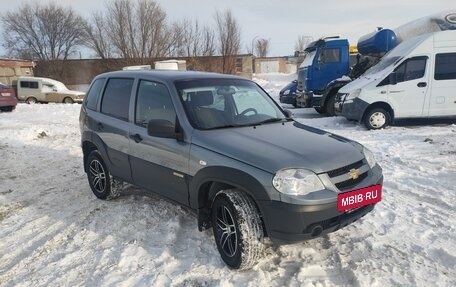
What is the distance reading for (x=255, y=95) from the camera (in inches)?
186

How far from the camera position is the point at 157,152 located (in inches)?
164

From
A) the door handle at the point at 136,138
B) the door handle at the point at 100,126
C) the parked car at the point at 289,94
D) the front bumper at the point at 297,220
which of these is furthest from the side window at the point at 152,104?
the parked car at the point at 289,94

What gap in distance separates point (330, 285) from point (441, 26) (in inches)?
406

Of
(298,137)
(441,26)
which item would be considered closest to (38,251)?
(298,137)

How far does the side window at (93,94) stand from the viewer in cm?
551

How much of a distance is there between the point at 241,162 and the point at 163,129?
935 millimetres

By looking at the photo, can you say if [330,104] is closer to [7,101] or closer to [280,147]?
[280,147]

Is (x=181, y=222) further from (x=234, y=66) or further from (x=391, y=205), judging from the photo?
(x=234, y=66)

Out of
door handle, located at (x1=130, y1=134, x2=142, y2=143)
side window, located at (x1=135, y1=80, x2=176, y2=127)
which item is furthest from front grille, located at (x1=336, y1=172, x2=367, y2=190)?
door handle, located at (x1=130, y1=134, x2=142, y2=143)

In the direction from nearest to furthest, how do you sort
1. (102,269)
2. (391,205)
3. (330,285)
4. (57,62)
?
(330,285), (102,269), (391,205), (57,62)

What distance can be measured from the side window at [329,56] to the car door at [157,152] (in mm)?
11174

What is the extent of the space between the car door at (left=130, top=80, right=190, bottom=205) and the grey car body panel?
11 mm

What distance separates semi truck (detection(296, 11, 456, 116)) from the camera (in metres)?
13.1

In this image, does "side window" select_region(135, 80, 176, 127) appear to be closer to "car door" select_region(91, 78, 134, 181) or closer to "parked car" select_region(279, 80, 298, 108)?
"car door" select_region(91, 78, 134, 181)
